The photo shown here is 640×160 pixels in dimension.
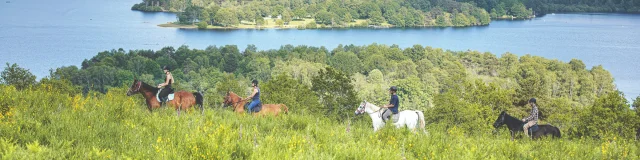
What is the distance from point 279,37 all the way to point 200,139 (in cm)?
13385

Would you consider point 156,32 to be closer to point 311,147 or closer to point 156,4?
point 156,4

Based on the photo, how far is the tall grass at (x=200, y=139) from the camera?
668 centimetres

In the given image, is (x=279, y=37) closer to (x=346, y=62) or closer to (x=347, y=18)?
(x=347, y=18)

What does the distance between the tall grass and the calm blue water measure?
75.2 metres

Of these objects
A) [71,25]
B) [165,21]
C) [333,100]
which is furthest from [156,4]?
[333,100]

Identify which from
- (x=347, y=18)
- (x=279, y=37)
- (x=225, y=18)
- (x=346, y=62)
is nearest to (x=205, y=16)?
(x=225, y=18)

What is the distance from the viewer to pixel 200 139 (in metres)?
7.01

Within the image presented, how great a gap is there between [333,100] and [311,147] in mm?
24646

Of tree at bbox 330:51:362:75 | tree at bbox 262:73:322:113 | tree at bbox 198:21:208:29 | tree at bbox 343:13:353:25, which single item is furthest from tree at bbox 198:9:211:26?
tree at bbox 262:73:322:113

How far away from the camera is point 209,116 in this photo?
32.8ft

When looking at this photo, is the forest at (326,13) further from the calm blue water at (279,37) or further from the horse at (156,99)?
the horse at (156,99)

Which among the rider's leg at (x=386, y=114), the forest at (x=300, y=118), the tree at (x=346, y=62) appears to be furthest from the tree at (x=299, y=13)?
the rider's leg at (x=386, y=114)

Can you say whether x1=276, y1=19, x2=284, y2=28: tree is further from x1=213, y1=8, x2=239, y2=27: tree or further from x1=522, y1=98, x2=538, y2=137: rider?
x1=522, y1=98, x2=538, y2=137: rider

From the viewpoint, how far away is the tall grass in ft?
21.9
